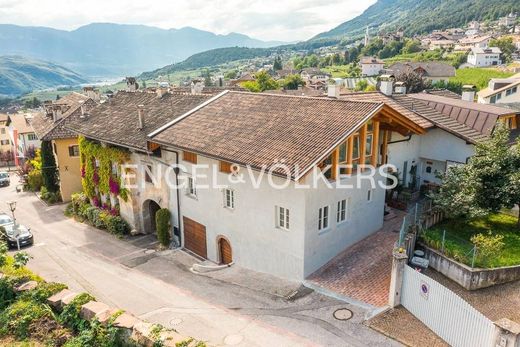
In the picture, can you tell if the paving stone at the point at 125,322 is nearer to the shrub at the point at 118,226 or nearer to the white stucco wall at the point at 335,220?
the white stucco wall at the point at 335,220

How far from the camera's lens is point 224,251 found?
21844 millimetres

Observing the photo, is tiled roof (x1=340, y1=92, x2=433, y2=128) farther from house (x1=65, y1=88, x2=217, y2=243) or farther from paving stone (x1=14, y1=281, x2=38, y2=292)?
paving stone (x1=14, y1=281, x2=38, y2=292)

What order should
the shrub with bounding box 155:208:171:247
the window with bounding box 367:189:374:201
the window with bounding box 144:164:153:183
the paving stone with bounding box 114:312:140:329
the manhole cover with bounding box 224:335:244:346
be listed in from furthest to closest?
the window with bounding box 144:164:153:183 < the shrub with bounding box 155:208:171:247 < the window with bounding box 367:189:374:201 < the manhole cover with bounding box 224:335:244:346 < the paving stone with bounding box 114:312:140:329

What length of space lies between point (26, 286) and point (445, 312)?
13.9 metres

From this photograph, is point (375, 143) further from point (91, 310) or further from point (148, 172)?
point (148, 172)

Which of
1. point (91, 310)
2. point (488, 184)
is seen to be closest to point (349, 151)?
point (488, 184)

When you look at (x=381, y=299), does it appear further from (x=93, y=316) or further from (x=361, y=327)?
(x=93, y=316)

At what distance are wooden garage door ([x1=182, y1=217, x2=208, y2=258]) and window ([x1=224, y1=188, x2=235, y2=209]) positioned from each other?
2.84m

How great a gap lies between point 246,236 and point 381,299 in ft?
23.7

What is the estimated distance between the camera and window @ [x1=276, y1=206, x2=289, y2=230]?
17625mm

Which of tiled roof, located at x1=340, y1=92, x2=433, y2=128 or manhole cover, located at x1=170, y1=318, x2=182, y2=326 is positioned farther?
tiled roof, located at x1=340, y1=92, x2=433, y2=128

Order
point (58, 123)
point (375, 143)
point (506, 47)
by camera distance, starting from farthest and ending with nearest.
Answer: point (506, 47), point (58, 123), point (375, 143)

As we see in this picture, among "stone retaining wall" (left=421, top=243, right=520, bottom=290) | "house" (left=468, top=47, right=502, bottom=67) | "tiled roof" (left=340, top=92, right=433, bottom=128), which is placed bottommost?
"stone retaining wall" (left=421, top=243, right=520, bottom=290)

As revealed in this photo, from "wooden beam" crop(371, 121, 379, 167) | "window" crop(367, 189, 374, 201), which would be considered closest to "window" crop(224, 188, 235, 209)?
"window" crop(367, 189, 374, 201)
